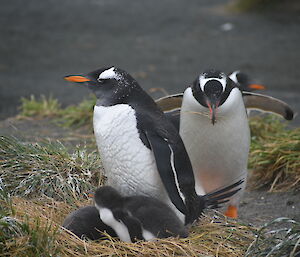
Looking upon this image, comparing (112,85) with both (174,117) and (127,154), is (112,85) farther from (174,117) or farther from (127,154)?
(174,117)

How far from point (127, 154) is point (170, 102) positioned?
1.60m

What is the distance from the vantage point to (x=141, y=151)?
3.62 metres

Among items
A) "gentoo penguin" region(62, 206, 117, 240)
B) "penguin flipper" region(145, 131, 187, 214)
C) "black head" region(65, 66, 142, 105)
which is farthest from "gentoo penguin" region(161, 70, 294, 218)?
"gentoo penguin" region(62, 206, 117, 240)

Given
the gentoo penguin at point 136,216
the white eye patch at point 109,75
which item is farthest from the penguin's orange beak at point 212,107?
the gentoo penguin at point 136,216

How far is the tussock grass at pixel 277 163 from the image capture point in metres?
5.31

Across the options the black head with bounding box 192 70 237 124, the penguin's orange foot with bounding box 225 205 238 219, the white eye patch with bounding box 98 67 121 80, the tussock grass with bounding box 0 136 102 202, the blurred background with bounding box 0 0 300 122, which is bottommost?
the blurred background with bounding box 0 0 300 122

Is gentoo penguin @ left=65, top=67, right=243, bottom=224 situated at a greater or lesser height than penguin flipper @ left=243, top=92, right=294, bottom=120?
greater

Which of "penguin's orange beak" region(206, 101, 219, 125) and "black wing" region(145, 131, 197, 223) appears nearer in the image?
"black wing" region(145, 131, 197, 223)

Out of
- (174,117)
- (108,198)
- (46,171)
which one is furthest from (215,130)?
(108,198)

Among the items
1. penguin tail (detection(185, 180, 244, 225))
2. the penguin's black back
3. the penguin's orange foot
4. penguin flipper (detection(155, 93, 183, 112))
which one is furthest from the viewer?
penguin flipper (detection(155, 93, 183, 112))

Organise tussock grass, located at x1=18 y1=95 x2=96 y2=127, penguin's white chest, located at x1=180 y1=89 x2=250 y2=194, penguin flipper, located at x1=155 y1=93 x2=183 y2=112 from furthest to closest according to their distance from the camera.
Result: tussock grass, located at x1=18 y1=95 x2=96 y2=127 < penguin flipper, located at x1=155 y1=93 x2=183 y2=112 < penguin's white chest, located at x1=180 y1=89 x2=250 y2=194

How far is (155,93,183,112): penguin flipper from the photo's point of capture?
201 inches

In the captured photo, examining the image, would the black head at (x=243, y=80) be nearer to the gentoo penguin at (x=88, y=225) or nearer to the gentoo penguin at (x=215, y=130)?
the gentoo penguin at (x=215, y=130)

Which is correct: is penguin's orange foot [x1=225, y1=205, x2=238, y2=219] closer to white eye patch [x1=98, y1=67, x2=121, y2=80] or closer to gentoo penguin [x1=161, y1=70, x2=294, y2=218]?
gentoo penguin [x1=161, y1=70, x2=294, y2=218]
